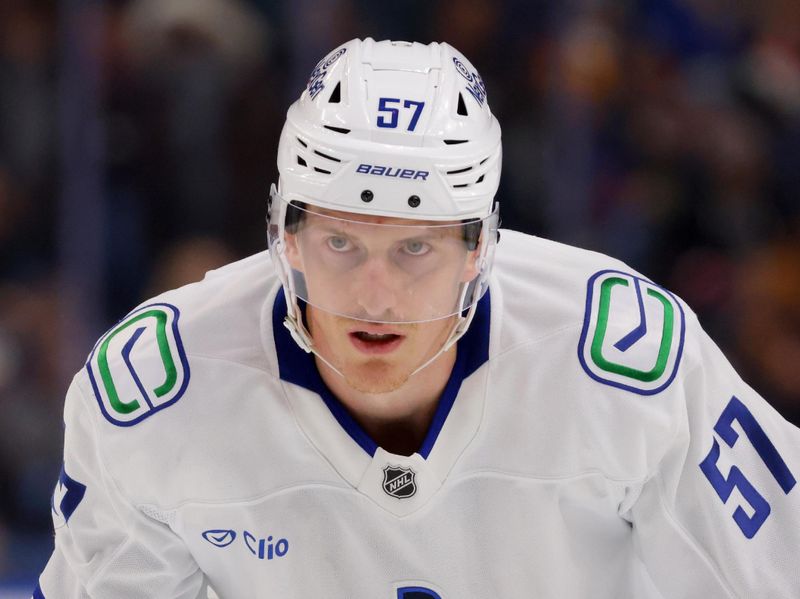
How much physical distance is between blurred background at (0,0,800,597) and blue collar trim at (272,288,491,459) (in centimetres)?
195

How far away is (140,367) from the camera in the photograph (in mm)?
2139

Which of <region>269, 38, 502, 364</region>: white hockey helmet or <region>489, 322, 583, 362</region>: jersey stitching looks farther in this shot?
<region>489, 322, 583, 362</region>: jersey stitching

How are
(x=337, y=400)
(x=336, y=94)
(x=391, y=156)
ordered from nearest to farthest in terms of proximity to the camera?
(x=391, y=156) < (x=336, y=94) < (x=337, y=400)

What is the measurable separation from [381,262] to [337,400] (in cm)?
32

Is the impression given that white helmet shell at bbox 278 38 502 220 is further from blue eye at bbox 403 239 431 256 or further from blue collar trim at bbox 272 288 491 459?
blue collar trim at bbox 272 288 491 459

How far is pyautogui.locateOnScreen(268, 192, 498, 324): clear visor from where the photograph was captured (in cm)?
197

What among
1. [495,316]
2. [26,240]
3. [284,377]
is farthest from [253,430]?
[26,240]

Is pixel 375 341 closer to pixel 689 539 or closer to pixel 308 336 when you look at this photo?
pixel 308 336

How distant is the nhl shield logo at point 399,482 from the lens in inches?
84.0

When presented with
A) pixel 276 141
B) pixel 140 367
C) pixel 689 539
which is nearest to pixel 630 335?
pixel 689 539

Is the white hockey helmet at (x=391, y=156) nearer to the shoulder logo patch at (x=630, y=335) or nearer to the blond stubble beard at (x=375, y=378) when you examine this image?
the blond stubble beard at (x=375, y=378)

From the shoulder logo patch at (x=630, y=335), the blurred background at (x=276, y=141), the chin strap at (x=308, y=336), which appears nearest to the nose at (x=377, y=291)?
the chin strap at (x=308, y=336)

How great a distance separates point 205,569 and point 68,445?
0.35 m

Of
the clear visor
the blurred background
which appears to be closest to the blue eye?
the clear visor
